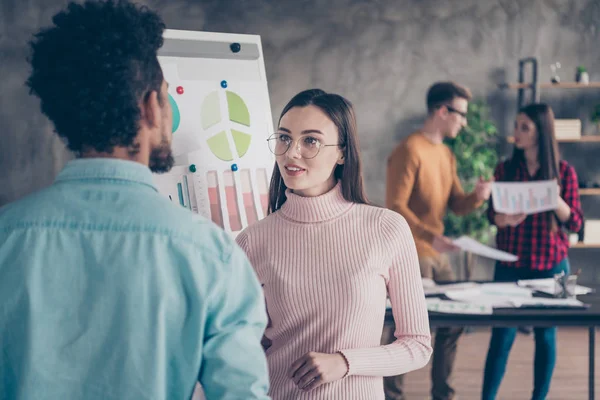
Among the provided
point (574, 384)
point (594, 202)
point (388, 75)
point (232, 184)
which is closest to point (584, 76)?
point (594, 202)

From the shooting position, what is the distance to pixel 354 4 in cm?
561

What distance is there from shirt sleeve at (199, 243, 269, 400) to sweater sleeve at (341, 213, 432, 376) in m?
0.55

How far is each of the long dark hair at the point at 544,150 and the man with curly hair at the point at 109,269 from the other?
8.68 feet

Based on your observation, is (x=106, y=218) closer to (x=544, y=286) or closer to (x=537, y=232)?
(x=544, y=286)

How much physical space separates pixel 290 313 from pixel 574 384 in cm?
324

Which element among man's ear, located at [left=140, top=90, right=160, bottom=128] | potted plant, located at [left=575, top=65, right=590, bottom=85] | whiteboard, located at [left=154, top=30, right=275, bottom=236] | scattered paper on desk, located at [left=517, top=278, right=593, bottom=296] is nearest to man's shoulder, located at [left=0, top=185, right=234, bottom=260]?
man's ear, located at [left=140, top=90, right=160, bottom=128]

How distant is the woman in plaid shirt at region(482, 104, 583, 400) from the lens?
3199 mm

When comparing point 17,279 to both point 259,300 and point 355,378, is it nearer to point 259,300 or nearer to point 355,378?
point 259,300

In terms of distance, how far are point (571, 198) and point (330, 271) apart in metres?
2.21

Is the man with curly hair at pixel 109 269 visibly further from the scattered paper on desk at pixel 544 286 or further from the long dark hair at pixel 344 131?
the scattered paper on desk at pixel 544 286

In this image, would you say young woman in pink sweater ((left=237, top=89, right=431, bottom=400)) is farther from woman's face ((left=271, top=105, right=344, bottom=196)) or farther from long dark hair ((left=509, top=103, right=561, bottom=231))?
long dark hair ((left=509, top=103, right=561, bottom=231))

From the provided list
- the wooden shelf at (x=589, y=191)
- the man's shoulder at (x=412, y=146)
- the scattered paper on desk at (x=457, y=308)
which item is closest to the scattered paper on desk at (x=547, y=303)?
the scattered paper on desk at (x=457, y=308)

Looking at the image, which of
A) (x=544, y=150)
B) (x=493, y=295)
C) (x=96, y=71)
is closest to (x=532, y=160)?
(x=544, y=150)

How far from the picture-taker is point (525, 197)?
10.4 ft
